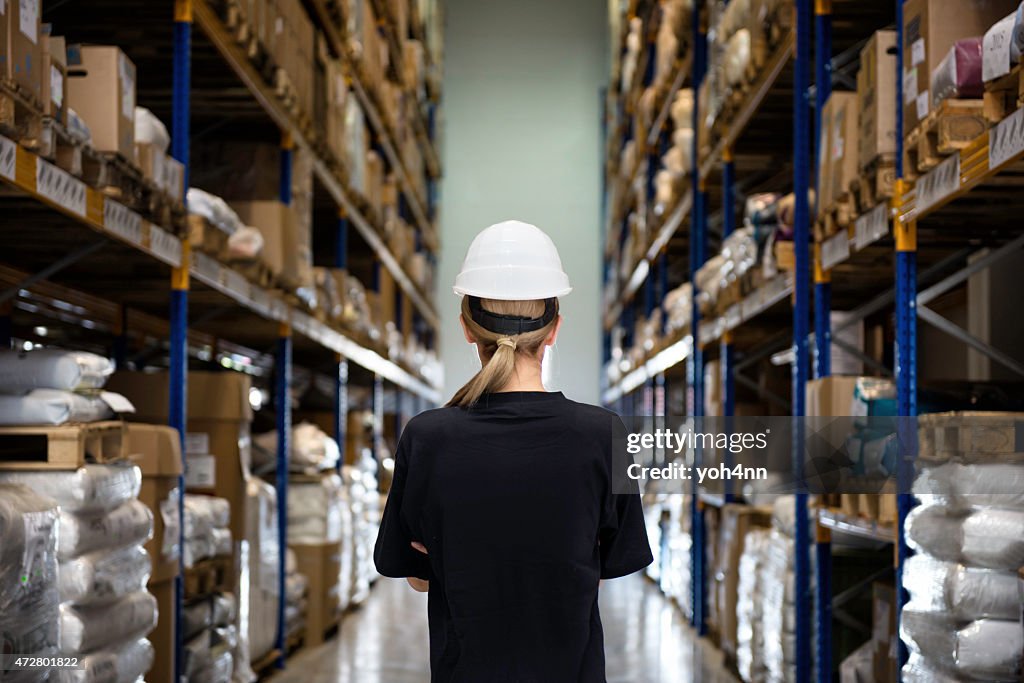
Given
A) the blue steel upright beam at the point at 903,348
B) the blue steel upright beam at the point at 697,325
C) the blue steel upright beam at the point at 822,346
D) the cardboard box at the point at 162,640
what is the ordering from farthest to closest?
the blue steel upright beam at the point at 697,325 < the blue steel upright beam at the point at 822,346 < the cardboard box at the point at 162,640 < the blue steel upright beam at the point at 903,348

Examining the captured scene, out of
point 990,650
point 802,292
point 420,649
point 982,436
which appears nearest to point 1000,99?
point 982,436

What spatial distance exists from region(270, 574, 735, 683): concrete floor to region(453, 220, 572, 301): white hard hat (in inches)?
181

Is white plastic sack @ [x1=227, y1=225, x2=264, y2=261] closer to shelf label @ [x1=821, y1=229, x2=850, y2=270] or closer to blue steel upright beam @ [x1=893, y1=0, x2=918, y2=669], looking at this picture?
shelf label @ [x1=821, y1=229, x2=850, y2=270]

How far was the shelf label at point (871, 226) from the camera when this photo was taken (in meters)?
4.22

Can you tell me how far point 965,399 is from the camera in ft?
14.0

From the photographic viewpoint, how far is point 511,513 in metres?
2.15

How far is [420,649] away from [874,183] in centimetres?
445

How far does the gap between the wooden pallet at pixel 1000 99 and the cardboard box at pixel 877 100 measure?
1180 millimetres

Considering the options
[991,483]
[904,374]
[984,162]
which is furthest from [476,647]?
[904,374]

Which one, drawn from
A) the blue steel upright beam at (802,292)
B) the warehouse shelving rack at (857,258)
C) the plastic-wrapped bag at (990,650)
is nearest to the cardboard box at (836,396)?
the warehouse shelving rack at (857,258)

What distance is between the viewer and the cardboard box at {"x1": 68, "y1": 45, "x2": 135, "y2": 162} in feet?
13.2

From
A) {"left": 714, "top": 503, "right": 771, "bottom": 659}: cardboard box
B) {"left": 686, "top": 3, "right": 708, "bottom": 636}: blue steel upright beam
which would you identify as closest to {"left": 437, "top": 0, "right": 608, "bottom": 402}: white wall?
{"left": 686, "top": 3, "right": 708, "bottom": 636}: blue steel upright beam

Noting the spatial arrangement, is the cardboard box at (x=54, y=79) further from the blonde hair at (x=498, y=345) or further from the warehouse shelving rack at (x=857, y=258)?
the warehouse shelving rack at (x=857, y=258)

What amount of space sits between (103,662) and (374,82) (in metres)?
6.99
